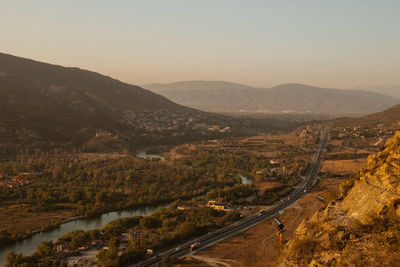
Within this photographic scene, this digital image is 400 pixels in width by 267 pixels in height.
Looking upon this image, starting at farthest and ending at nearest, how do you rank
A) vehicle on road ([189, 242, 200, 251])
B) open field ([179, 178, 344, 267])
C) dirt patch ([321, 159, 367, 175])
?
1. dirt patch ([321, 159, 367, 175])
2. vehicle on road ([189, 242, 200, 251])
3. open field ([179, 178, 344, 267])

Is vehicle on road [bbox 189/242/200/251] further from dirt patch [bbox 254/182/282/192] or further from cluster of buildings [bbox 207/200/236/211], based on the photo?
dirt patch [bbox 254/182/282/192]

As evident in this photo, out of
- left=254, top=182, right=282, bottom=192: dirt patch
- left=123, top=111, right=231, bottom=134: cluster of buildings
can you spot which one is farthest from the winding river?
left=123, top=111, right=231, bottom=134: cluster of buildings

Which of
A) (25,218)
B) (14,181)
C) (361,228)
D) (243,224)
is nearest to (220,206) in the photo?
(243,224)

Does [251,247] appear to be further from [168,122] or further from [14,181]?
[168,122]

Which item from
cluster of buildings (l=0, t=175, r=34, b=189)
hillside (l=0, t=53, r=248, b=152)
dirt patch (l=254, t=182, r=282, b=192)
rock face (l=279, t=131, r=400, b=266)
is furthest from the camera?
hillside (l=0, t=53, r=248, b=152)

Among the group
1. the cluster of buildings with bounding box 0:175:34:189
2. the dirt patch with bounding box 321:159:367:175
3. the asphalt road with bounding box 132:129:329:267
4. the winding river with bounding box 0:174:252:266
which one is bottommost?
the winding river with bounding box 0:174:252:266

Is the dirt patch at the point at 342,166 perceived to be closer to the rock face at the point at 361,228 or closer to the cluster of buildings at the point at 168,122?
the rock face at the point at 361,228

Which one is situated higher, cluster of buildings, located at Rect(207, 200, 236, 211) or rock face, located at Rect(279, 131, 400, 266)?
rock face, located at Rect(279, 131, 400, 266)

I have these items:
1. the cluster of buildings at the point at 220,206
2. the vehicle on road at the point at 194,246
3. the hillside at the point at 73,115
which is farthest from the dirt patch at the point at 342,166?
the hillside at the point at 73,115
